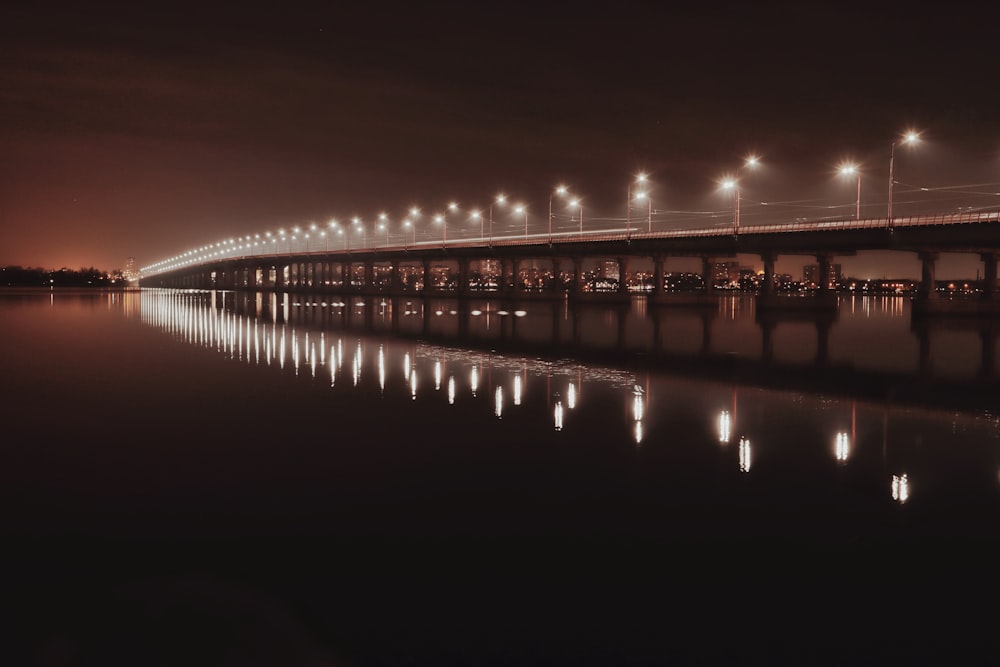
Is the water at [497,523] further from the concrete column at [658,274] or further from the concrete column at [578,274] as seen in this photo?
the concrete column at [578,274]

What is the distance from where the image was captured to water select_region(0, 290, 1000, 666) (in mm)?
6688

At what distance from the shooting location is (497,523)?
373 inches

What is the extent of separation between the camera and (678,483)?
1140cm

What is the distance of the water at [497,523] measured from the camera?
263 inches

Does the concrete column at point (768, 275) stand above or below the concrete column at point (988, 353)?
above

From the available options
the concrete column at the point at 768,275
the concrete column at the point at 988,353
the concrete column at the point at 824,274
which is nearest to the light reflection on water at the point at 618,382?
the concrete column at the point at 988,353

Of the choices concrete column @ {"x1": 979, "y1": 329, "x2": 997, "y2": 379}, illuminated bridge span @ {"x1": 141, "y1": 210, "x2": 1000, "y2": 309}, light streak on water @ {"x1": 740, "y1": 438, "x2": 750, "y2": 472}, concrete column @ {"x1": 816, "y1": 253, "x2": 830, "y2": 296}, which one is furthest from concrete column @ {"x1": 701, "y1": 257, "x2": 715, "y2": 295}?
light streak on water @ {"x1": 740, "y1": 438, "x2": 750, "y2": 472}

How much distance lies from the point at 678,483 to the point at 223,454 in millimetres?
7498

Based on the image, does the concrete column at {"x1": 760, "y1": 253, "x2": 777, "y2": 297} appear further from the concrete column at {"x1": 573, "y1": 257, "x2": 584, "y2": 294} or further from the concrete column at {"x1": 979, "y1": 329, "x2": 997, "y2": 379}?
the concrete column at {"x1": 979, "y1": 329, "x2": 997, "y2": 379}

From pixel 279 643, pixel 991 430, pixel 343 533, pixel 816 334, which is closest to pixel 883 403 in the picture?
pixel 991 430

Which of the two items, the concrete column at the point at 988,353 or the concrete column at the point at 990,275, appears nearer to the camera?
the concrete column at the point at 988,353

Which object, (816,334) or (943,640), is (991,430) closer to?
(943,640)

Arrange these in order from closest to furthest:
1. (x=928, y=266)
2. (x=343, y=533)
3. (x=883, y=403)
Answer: (x=343, y=533)
(x=883, y=403)
(x=928, y=266)

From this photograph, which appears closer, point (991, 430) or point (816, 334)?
point (991, 430)
